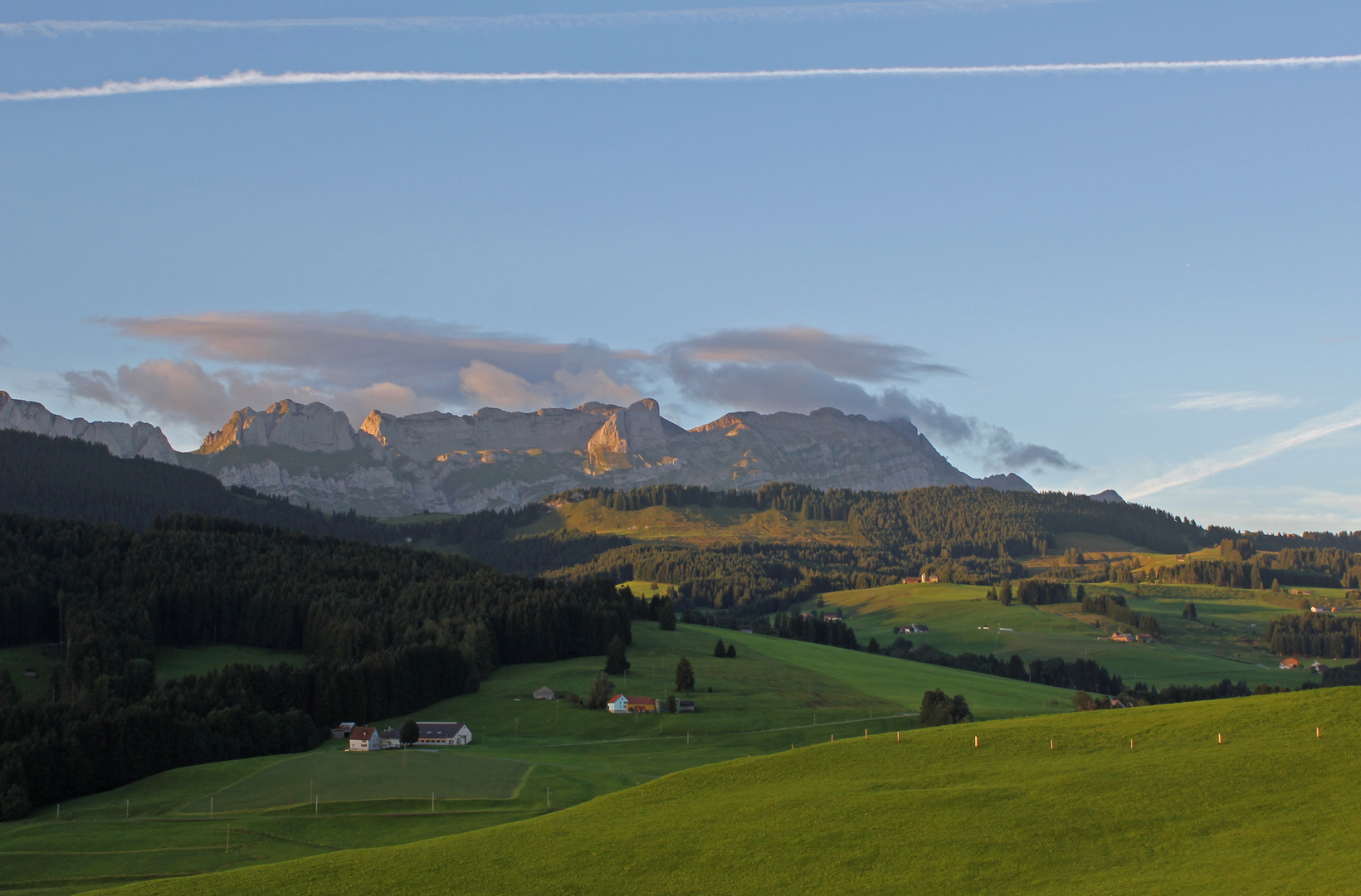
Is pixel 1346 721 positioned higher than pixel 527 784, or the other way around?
pixel 1346 721

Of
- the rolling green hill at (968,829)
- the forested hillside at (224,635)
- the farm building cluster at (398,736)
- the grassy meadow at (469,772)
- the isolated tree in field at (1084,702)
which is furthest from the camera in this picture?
the isolated tree in field at (1084,702)

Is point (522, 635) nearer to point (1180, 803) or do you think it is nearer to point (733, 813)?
point (733, 813)

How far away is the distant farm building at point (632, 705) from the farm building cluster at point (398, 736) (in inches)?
652

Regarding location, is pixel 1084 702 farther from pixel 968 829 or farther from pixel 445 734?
pixel 968 829

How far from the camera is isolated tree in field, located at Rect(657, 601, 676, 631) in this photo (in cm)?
19400

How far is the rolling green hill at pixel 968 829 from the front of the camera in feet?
126

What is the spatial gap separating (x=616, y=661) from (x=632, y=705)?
25139 mm

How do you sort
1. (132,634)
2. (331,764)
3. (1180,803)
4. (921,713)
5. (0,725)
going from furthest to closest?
(132,634) → (921,713) → (0,725) → (331,764) → (1180,803)

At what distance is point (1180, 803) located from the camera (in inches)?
1726

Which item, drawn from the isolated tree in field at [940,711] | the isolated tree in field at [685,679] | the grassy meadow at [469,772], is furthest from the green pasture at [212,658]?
the isolated tree in field at [940,711]

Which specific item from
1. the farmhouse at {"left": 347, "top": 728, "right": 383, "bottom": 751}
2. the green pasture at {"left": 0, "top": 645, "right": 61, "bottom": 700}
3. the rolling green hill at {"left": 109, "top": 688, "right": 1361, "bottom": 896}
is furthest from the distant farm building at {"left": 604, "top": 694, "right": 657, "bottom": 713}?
the rolling green hill at {"left": 109, "top": 688, "right": 1361, "bottom": 896}

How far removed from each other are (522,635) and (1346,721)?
124 meters

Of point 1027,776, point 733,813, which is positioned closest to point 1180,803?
point 1027,776

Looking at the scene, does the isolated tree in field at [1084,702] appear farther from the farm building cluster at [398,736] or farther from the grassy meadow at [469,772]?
the farm building cluster at [398,736]
